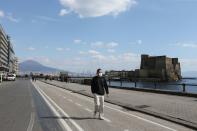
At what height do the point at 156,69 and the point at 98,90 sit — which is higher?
the point at 156,69

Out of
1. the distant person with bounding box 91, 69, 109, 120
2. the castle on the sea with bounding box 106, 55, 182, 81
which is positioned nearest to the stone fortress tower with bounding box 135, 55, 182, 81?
the castle on the sea with bounding box 106, 55, 182, 81

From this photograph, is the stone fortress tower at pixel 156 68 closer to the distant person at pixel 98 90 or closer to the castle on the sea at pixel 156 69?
the castle on the sea at pixel 156 69

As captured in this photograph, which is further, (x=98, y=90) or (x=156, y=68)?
(x=156, y=68)

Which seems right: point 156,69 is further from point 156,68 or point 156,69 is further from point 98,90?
point 98,90

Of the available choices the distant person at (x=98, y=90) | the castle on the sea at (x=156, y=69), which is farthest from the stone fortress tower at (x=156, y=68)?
the distant person at (x=98, y=90)

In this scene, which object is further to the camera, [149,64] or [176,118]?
[149,64]

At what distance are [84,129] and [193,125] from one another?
11.8 ft

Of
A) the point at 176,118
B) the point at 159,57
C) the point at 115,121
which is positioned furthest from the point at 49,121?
the point at 159,57

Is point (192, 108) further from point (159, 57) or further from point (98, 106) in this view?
point (159, 57)

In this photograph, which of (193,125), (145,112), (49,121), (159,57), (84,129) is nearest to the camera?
(84,129)

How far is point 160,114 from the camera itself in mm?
16484

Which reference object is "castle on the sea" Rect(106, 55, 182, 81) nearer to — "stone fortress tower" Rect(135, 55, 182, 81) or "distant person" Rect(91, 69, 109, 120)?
"stone fortress tower" Rect(135, 55, 182, 81)

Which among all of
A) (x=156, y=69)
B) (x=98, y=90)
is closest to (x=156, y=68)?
(x=156, y=69)

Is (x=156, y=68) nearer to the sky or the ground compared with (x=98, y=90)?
nearer to the sky
